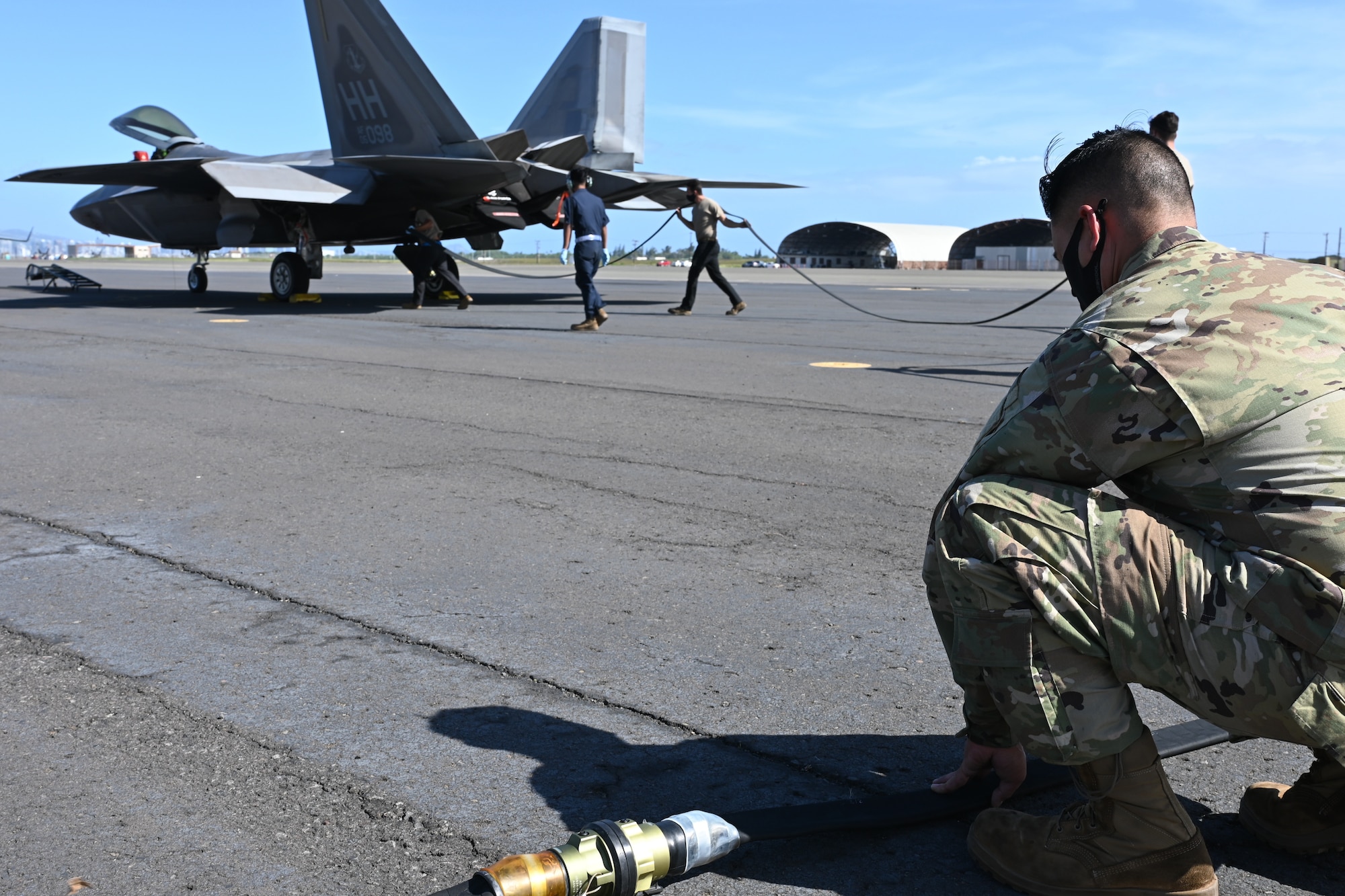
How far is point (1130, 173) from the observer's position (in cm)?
225

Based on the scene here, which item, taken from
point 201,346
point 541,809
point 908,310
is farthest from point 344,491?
point 908,310

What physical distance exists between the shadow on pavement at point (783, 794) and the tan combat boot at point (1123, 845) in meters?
0.10

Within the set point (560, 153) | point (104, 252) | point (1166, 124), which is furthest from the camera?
point (104, 252)

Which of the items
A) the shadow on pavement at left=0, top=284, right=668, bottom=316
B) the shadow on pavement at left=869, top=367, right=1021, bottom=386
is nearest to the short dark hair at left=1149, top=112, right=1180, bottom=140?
the shadow on pavement at left=869, top=367, right=1021, bottom=386

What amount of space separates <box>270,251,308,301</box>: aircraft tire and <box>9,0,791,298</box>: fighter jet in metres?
0.03

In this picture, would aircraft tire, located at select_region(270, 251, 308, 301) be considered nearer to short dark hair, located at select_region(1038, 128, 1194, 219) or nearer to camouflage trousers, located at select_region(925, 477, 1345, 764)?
short dark hair, located at select_region(1038, 128, 1194, 219)

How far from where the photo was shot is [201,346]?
12.1m

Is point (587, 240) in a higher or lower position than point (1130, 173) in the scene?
higher

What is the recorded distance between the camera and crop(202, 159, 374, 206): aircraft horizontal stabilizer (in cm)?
1769

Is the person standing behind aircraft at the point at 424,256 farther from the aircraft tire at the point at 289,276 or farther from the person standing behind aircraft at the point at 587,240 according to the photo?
the person standing behind aircraft at the point at 587,240

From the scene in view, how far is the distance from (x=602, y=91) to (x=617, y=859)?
21533 mm

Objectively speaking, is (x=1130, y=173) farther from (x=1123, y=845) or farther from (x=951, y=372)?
(x=951, y=372)

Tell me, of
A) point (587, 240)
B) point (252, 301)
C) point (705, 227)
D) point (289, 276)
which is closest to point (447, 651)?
point (587, 240)

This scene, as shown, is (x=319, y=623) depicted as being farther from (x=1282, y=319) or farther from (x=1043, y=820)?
(x=1282, y=319)
